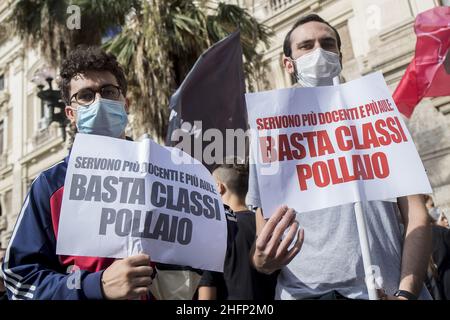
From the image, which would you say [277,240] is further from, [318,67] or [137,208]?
[318,67]

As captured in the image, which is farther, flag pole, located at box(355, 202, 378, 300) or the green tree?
the green tree

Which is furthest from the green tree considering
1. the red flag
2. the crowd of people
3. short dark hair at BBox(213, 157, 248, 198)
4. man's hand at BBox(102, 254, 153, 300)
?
man's hand at BBox(102, 254, 153, 300)

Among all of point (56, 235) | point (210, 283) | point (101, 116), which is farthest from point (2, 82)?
point (56, 235)

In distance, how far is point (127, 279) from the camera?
1335mm

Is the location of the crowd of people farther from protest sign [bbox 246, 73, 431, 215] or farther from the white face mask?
A: protest sign [bbox 246, 73, 431, 215]

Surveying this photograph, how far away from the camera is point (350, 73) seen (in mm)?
9875

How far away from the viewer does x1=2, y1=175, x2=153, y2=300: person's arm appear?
135 centimetres

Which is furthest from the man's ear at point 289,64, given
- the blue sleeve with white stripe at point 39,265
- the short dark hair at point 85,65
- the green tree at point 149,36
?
the green tree at point 149,36

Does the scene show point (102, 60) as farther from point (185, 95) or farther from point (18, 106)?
→ point (18, 106)

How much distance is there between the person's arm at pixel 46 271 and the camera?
135 centimetres

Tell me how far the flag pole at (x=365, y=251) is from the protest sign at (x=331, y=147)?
6 cm

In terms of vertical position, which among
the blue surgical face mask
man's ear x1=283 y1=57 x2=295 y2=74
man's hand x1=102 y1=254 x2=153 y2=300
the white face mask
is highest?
man's ear x1=283 y1=57 x2=295 y2=74

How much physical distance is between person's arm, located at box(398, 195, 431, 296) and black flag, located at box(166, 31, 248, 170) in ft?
10.8

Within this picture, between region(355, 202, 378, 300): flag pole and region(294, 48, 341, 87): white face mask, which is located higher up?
region(294, 48, 341, 87): white face mask
